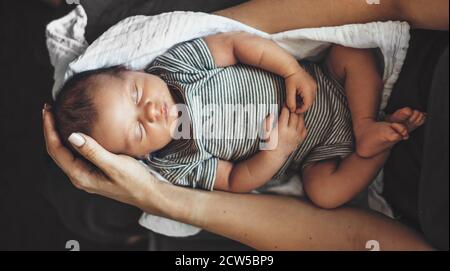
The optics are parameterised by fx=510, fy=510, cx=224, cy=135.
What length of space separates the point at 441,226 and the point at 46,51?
0.59 meters

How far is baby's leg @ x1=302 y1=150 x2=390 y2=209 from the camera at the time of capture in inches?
26.9

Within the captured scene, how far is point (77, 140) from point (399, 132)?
42cm

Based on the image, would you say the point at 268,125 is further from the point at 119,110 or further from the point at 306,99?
the point at 119,110

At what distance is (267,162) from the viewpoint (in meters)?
0.69

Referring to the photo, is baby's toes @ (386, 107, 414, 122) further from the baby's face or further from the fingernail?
the fingernail

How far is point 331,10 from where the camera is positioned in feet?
2.25

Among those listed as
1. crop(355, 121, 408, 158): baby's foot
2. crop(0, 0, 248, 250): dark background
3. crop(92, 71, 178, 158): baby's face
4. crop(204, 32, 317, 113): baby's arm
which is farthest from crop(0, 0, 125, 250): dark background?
crop(355, 121, 408, 158): baby's foot

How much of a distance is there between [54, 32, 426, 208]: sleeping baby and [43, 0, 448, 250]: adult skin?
0.06ft

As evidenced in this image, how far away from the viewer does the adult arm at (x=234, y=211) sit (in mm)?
689

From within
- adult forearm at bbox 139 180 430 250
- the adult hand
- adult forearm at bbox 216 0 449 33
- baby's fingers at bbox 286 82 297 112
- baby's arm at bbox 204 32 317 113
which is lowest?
adult forearm at bbox 139 180 430 250

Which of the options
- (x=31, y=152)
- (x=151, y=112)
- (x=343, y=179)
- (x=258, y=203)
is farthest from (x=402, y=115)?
(x=31, y=152)

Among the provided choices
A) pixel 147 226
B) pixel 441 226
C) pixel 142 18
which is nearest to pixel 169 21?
pixel 142 18

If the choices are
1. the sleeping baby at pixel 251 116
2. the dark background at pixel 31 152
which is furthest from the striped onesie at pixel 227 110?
the dark background at pixel 31 152
